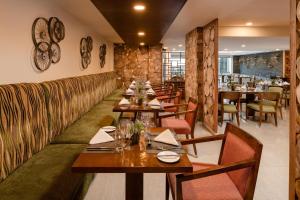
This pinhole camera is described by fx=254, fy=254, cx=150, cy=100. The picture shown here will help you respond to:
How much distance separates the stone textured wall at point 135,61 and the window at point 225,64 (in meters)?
10.6

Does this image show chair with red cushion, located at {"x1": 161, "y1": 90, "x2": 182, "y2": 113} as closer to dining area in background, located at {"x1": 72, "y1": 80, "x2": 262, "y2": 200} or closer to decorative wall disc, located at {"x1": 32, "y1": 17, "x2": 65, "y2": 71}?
decorative wall disc, located at {"x1": 32, "y1": 17, "x2": 65, "y2": 71}

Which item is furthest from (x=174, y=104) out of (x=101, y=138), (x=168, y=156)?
(x=168, y=156)

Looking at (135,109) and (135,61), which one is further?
(135,61)

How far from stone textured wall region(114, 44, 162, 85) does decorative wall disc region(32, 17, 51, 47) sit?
20.2 ft

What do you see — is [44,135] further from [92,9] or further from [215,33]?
[215,33]

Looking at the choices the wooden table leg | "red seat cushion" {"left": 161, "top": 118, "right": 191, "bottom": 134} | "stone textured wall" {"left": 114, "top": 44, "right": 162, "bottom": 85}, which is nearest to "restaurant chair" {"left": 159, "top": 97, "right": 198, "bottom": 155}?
"red seat cushion" {"left": 161, "top": 118, "right": 191, "bottom": 134}

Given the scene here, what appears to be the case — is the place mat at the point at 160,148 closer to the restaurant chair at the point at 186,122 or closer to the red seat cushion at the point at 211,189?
the red seat cushion at the point at 211,189

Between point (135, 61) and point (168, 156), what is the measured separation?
830 centimetres

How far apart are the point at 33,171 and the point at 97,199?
0.75 meters

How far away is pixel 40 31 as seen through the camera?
3279 mm

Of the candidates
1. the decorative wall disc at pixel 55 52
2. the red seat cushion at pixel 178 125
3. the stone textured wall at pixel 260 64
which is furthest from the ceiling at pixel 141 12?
the stone textured wall at pixel 260 64

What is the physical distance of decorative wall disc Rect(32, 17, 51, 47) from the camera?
3131 mm

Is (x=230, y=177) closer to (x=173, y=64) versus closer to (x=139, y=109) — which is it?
(x=139, y=109)

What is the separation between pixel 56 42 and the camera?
3.77m
